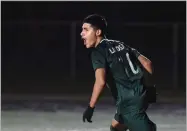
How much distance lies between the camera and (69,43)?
24156 mm

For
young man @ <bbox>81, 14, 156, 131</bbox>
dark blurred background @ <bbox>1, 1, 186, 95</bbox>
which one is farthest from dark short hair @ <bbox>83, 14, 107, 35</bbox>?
dark blurred background @ <bbox>1, 1, 186, 95</bbox>

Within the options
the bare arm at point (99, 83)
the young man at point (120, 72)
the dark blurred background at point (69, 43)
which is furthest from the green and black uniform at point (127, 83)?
the dark blurred background at point (69, 43)

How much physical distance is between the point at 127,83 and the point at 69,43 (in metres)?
18.9

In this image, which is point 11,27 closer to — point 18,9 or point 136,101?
point 18,9

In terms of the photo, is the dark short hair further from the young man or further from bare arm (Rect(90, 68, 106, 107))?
bare arm (Rect(90, 68, 106, 107))

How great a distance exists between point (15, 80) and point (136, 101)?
12.0 meters

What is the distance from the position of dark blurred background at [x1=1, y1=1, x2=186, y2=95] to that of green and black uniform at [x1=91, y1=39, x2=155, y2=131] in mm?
8878

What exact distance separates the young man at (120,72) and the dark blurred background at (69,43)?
8828 mm

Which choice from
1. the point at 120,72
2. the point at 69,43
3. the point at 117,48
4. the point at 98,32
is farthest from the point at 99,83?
the point at 69,43

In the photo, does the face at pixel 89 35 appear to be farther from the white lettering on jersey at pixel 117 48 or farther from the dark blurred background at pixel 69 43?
the dark blurred background at pixel 69 43

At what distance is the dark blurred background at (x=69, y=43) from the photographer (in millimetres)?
17000

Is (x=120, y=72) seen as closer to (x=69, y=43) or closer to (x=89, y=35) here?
(x=89, y=35)

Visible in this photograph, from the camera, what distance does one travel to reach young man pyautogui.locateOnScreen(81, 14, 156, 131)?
529 cm

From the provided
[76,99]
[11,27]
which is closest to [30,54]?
[11,27]
